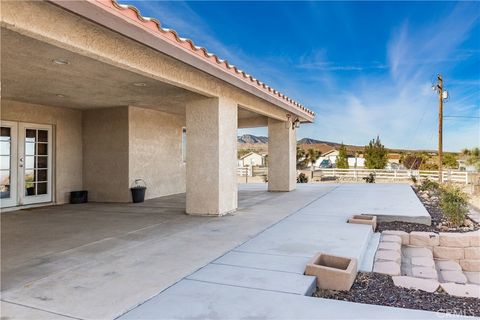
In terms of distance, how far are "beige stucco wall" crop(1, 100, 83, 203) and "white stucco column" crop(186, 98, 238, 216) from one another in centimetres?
518

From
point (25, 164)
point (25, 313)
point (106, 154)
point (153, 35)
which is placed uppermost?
point (153, 35)

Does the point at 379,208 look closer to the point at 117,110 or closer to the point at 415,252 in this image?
the point at 415,252

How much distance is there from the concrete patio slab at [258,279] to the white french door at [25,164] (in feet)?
27.2

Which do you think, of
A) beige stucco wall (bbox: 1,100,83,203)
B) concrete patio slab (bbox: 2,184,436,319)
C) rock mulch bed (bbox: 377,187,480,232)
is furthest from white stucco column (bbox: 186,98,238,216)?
beige stucco wall (bbox: 1,100,83,203)

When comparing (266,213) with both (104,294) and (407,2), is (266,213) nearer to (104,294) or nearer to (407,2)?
(104,294)

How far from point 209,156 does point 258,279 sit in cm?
499

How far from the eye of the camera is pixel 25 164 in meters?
10.4

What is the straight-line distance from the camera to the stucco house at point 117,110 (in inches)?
187

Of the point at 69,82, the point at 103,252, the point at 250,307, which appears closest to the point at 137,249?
the point at 103,252

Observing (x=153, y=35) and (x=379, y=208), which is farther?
(x=379, y=208)

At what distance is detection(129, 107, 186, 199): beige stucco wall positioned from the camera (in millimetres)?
11859

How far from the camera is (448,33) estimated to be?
17016 millimetres

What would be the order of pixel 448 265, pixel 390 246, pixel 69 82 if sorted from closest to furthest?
1. pixel 390 246
2. pixel 448 265
3. pixel 69 82

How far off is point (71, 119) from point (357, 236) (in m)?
10.3
